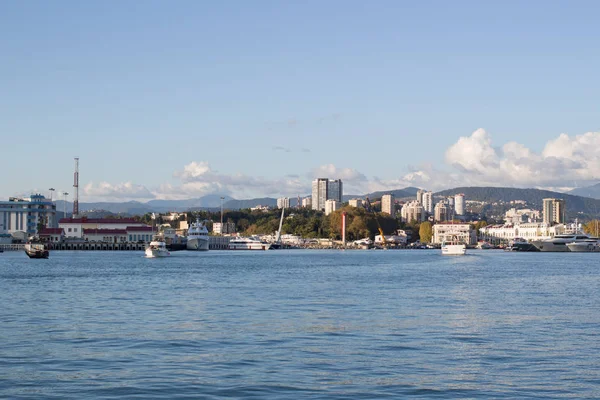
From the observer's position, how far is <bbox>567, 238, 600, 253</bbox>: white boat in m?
132

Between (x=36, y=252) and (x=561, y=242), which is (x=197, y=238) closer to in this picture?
(x=36, y=252)

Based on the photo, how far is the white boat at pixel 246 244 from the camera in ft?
555

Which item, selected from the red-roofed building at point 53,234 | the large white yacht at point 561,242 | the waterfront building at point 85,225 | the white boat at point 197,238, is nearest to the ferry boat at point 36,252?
the red-roofed building at point 53,234

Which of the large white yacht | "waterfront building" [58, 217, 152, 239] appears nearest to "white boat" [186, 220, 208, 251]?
"waterfront building" [58, 217, 152, 239]

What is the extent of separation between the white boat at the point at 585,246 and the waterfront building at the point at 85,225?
226 feet

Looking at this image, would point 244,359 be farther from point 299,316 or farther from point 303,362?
point 299,316

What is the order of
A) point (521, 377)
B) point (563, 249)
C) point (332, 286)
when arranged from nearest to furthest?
point (521, 377)
point (332, 286)
point (563, 249)

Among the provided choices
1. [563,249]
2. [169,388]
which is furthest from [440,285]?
[563,249]

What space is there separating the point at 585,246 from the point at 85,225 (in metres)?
81.0

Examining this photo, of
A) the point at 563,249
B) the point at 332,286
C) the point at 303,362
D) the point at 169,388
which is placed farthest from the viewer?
the point at 563,249

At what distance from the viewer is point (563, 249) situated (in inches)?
5340

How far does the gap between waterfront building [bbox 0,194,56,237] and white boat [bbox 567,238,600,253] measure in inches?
3461

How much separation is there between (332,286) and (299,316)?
14.8 meters

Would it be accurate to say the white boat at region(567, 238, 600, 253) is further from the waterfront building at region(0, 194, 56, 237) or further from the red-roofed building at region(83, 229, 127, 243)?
the waterfront building at region(0, 194, 56, 237)
